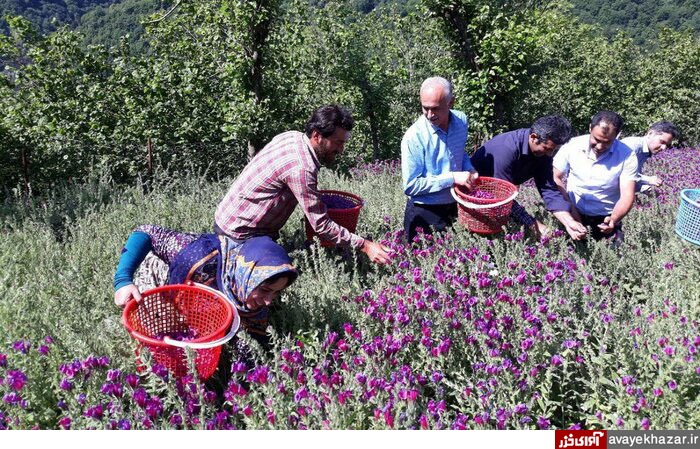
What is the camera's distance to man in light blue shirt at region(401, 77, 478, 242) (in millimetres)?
3223

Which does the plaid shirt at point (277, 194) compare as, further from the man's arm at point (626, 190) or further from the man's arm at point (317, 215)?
the man's arm at point (626, 190)

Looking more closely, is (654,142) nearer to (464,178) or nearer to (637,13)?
(464,178)

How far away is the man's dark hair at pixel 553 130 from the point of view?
3252mm

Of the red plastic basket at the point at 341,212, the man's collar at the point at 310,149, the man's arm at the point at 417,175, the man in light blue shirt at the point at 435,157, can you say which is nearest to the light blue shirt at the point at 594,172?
the man in light blue shirt at the point at 435,157

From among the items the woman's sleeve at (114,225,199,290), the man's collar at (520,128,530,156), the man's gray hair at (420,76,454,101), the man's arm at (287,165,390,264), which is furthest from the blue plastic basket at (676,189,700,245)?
the woman's sleeve at (114,225,199,290)

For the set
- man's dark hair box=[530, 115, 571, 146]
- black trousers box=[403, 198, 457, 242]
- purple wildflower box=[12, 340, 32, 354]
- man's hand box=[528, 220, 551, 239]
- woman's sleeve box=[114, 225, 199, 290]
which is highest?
man's dark hair box=[530, 115, 571, 146]

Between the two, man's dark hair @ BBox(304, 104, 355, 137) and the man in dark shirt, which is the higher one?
man's dark hair @ BBox(304, 104, 355, 137)

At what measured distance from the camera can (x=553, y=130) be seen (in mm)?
3250

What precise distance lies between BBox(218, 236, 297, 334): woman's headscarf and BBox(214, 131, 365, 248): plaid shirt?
0.56ft

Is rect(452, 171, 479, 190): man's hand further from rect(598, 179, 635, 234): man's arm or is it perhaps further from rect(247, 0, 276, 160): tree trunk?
rect(247, 0, 276, 160): tree trunk

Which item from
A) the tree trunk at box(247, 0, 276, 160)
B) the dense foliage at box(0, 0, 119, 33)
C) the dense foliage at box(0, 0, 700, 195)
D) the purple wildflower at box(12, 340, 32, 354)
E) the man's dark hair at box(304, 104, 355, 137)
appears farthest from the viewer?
the dense foliage at box(0, 0, 119, 33)

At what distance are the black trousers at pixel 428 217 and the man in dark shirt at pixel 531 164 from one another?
0.39 meters

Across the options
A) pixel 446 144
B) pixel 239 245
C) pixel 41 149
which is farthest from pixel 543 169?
pixel 41 149

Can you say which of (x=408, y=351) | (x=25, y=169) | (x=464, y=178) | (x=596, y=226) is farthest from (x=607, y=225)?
(x=25, y=169)
